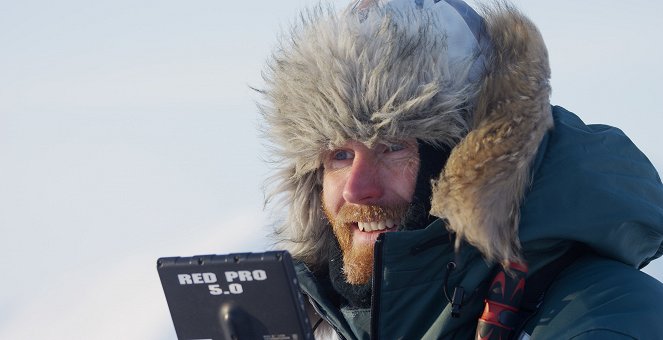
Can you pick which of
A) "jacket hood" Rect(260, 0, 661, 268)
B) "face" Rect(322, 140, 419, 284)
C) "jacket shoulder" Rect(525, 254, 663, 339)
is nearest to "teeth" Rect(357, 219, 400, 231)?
"face" Rect(322, 140, 419, 284)

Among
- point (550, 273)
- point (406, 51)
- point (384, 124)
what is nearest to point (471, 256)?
Answer: point (550, 273)

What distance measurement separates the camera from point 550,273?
6.62ft

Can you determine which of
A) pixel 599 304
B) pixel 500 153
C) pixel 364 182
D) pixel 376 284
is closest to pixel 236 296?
pixel 376 284

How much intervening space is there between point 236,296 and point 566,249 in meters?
0.70

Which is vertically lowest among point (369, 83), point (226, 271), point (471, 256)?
point (471, 256)

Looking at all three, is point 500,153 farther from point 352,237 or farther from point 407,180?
point 352,237

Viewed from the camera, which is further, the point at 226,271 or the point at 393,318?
the point at 393,318

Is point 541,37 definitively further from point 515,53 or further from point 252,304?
point 252,304

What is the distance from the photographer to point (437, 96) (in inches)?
84.0

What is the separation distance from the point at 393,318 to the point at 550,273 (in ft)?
1.17

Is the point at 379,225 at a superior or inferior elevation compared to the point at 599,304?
superior

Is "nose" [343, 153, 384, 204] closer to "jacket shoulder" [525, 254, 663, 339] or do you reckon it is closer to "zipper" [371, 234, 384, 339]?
"zipper" [371, 234, 384, 339]

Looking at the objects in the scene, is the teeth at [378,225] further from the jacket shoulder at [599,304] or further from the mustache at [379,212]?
the jacket shoulder at [599,304]

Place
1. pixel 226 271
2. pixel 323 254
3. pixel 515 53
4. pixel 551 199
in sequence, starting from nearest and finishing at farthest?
pixel 226 271
pixel 551 199
pixel 515 53
pixel 323 254
